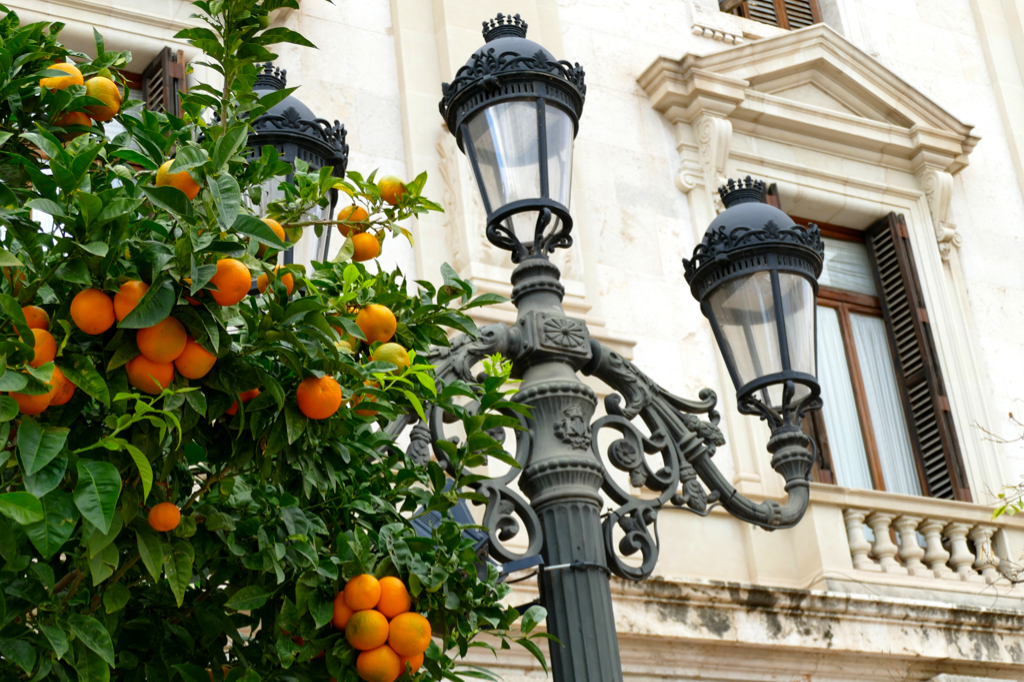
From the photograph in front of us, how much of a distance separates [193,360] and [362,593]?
0.57 meters

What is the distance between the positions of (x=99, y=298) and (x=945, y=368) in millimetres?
8926

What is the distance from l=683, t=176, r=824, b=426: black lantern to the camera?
4.64m

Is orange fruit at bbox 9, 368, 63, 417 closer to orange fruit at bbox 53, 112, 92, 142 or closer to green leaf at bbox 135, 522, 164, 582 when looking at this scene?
green leaf at bbox 135, 522, 164, 582

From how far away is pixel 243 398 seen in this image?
2.47 meters

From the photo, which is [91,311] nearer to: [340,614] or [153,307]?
[153,307]

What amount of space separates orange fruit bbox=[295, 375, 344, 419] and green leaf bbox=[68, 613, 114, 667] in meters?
0.51

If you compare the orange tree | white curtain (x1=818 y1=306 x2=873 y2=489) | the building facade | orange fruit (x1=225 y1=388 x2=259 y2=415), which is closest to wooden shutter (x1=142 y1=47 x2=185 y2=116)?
the building facade

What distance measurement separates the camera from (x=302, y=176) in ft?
9.37

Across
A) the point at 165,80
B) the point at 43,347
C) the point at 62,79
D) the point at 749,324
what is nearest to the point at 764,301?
the point at 749,324

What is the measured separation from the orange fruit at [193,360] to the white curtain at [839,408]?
7.95 metres

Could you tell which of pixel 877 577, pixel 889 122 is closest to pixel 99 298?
pixel 877 577

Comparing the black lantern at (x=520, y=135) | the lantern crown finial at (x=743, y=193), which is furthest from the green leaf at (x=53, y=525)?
the lantern crown finial at (x=743, y=193)

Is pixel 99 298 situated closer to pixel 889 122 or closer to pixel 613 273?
pixel 613 273

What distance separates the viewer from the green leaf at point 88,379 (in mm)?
2160
